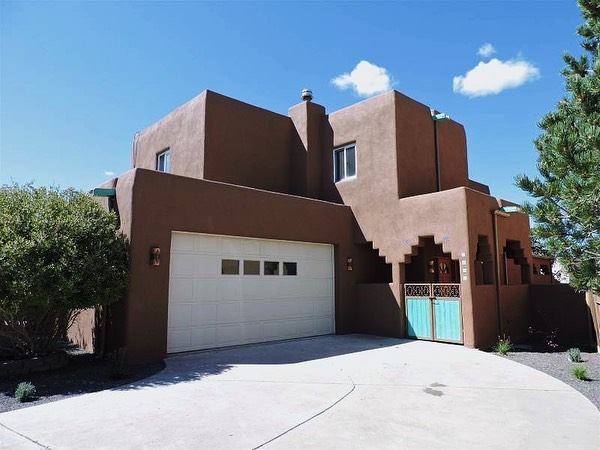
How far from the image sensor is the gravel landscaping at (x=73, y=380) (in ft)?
18.8

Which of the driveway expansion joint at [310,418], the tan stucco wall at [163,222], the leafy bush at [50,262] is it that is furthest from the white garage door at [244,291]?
the driveway expansion joint at [310,418]

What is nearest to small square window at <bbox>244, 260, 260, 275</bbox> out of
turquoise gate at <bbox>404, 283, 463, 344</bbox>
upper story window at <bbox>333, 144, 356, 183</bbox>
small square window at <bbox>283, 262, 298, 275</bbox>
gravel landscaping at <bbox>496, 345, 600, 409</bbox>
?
small square window at <bbox>283, 262, 298, 275</bbox>

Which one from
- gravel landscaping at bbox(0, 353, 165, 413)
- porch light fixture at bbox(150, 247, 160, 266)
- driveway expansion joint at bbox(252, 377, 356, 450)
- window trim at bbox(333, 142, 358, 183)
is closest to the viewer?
driveway expansion joint at bbox(252, 377, 356, 450)

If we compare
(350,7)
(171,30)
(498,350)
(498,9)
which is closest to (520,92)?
(498,9)

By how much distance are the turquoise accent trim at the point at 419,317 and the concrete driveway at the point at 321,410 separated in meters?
2.61

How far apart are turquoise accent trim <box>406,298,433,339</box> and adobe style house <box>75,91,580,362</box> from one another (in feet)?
0.10

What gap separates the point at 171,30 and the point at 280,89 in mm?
4339

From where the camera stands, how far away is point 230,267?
9781 mm

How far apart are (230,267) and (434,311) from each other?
5332 mm

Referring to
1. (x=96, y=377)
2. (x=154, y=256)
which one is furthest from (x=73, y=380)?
(x=154, y=256)

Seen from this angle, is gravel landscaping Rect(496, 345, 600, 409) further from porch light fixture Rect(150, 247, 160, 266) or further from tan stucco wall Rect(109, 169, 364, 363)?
porch light fixture Rect(150, 247, 160, 266)

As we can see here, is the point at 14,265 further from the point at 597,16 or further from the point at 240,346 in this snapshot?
the point at 597,16

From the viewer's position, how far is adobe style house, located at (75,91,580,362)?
8656 millimetres

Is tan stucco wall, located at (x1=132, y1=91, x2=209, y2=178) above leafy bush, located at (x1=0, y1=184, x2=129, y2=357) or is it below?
above
